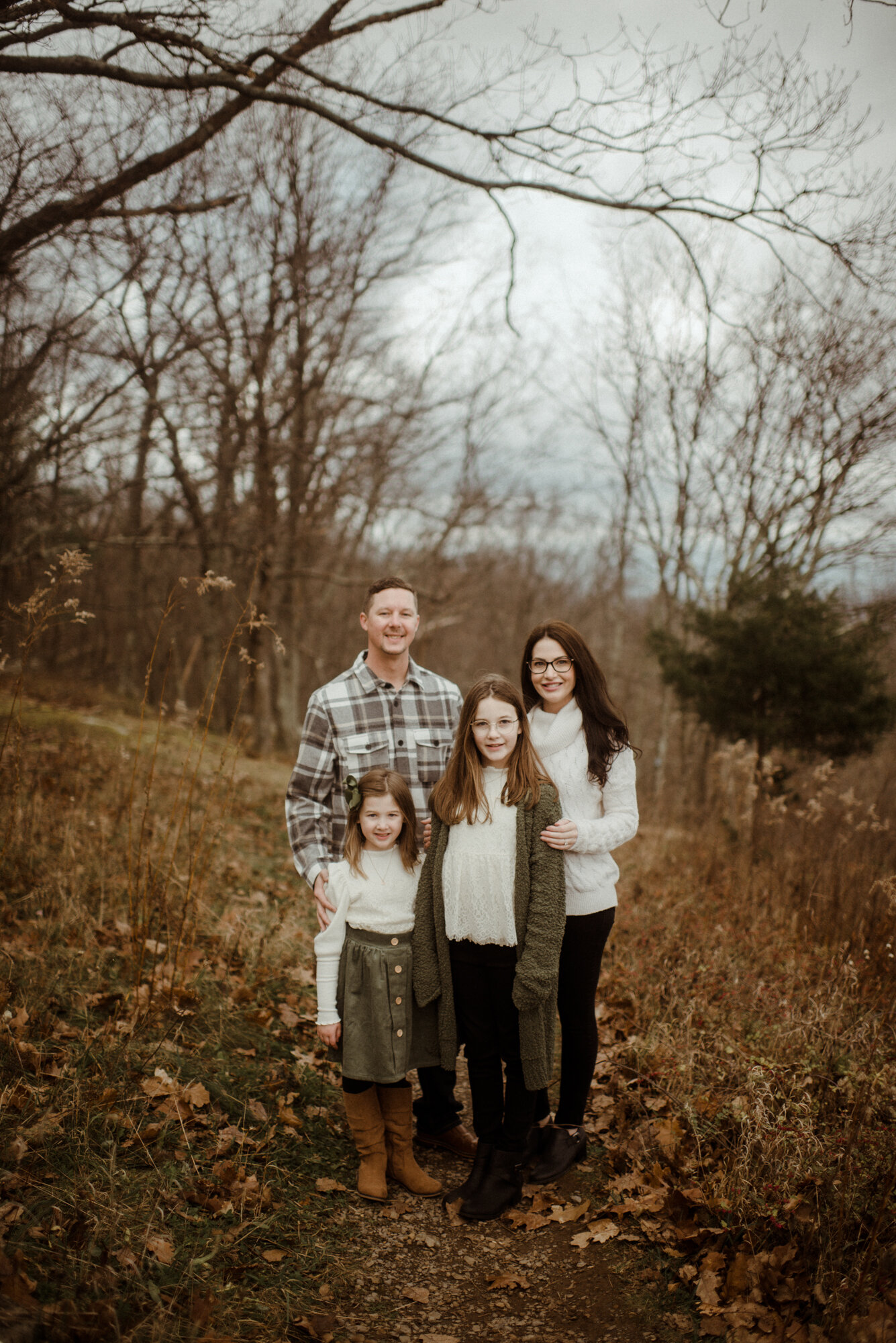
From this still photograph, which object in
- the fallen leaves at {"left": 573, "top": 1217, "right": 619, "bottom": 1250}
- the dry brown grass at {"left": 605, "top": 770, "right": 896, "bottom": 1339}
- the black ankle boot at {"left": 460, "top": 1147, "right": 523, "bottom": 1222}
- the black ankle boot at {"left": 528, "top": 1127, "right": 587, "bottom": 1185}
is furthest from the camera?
the black ankle boot at {"left": 528, "top": 1127, "right": 587, "bottom": 1185}

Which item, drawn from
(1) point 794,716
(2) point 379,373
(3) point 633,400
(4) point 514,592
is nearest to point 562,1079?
(1) point 794,716

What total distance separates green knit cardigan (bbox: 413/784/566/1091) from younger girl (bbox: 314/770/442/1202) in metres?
0.08

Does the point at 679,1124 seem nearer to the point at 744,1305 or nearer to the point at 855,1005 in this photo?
the point at 744,1305

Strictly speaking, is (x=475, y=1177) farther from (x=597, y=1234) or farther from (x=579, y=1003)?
(x=579, y=1003)

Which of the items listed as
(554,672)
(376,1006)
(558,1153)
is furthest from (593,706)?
(558,1153)

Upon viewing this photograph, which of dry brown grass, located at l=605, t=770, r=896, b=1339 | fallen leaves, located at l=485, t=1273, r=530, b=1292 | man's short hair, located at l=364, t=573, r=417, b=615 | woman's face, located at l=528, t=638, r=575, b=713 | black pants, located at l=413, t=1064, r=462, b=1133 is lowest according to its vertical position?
fallen leaves, located at l=485, t=1273, r=530, b=1292

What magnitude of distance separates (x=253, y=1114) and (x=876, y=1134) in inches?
96.3

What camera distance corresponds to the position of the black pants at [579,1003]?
3080 millimetres

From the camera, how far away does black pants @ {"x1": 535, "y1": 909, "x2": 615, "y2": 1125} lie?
121 inches

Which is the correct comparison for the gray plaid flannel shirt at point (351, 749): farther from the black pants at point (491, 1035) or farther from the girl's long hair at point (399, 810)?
the black pants at point (491, 1035)

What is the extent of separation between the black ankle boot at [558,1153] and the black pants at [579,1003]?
5 cm

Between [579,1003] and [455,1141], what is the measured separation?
0.90 m

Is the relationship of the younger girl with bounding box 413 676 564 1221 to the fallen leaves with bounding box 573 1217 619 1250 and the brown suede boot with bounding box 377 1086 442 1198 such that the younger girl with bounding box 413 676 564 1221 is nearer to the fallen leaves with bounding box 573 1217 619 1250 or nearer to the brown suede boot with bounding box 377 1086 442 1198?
the brown suede boot with bounding box 377 1086 442 1198

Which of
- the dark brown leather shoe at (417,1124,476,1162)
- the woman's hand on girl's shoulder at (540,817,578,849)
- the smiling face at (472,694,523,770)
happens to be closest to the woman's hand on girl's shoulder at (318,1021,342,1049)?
the dark brown leather shoe at (417,1124,476,1162)
